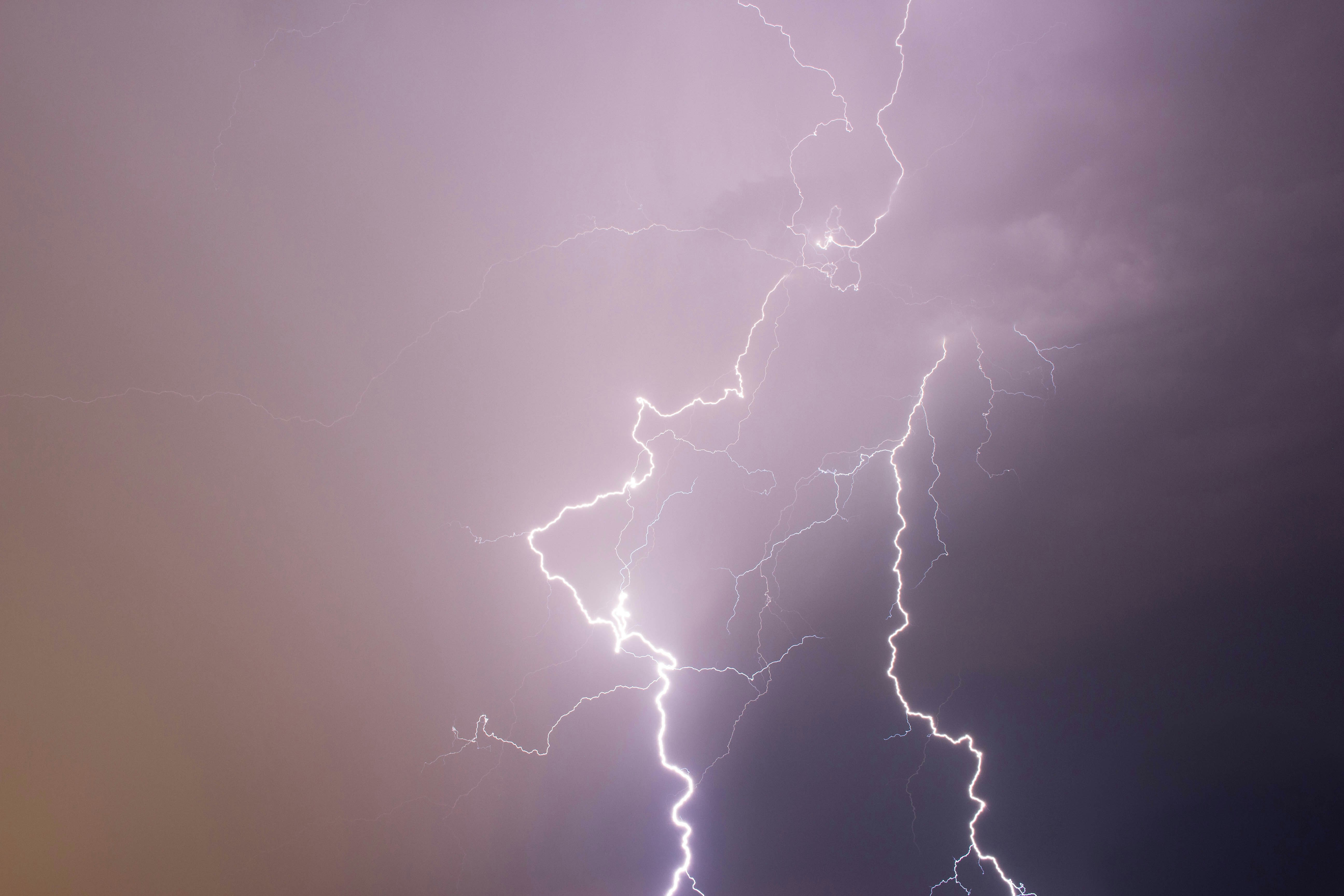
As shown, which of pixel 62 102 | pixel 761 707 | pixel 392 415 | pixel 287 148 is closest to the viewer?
pixel 62 102

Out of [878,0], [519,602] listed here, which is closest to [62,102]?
[519,602]

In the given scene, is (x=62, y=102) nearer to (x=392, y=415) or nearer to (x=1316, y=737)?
(x=392, y=415)

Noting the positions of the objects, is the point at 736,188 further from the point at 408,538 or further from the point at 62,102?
the point at 62,102

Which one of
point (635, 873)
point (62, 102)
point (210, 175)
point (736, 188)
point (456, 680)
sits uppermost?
point (62, 102)

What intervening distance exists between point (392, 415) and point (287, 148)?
141 centimetres

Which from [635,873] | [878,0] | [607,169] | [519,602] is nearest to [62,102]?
[607,169]

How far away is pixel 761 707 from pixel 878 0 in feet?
13.1

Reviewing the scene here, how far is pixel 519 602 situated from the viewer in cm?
324

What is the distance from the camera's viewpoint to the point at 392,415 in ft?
10.2

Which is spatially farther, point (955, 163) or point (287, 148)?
point (955, 163)

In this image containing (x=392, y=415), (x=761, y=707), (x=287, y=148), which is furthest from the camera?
(x=761, y=707)

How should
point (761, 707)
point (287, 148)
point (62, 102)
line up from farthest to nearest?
point (761, 707) < point (287, 148) < point (62, 102)

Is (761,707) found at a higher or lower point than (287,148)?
lower

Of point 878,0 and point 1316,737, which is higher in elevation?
point 878,0
